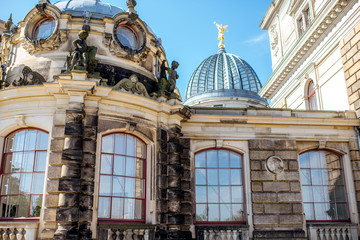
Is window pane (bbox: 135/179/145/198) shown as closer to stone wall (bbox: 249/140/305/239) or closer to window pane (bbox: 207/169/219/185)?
window pane (bbox: 207/169/219/185)

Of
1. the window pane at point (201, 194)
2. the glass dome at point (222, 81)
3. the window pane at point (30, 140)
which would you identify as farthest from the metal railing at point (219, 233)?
the glass dome at point (222, 81)

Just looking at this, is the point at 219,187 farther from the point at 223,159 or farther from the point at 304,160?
the point at 304,160

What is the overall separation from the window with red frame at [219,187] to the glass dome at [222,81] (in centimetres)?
3220

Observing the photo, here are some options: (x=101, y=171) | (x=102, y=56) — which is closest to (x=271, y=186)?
(x=101, y=171)

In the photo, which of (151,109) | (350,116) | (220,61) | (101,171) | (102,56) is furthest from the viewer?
(220,61)

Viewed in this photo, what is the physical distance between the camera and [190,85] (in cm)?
5481

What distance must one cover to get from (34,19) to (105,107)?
502cm

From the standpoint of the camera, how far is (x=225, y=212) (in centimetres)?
1508

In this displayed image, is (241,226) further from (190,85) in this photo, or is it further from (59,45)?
(190,85)

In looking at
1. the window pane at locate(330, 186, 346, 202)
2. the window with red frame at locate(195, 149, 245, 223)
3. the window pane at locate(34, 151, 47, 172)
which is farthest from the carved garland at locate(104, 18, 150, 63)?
the window pane at locate(330, 186, 346, 202)

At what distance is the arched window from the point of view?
22.1 meters

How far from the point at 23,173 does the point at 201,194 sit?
6.54 metres

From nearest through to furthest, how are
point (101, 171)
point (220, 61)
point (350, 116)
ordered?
point (101, 171), point (350, 116), point (220, 61)

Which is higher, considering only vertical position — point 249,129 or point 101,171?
point 249,129
